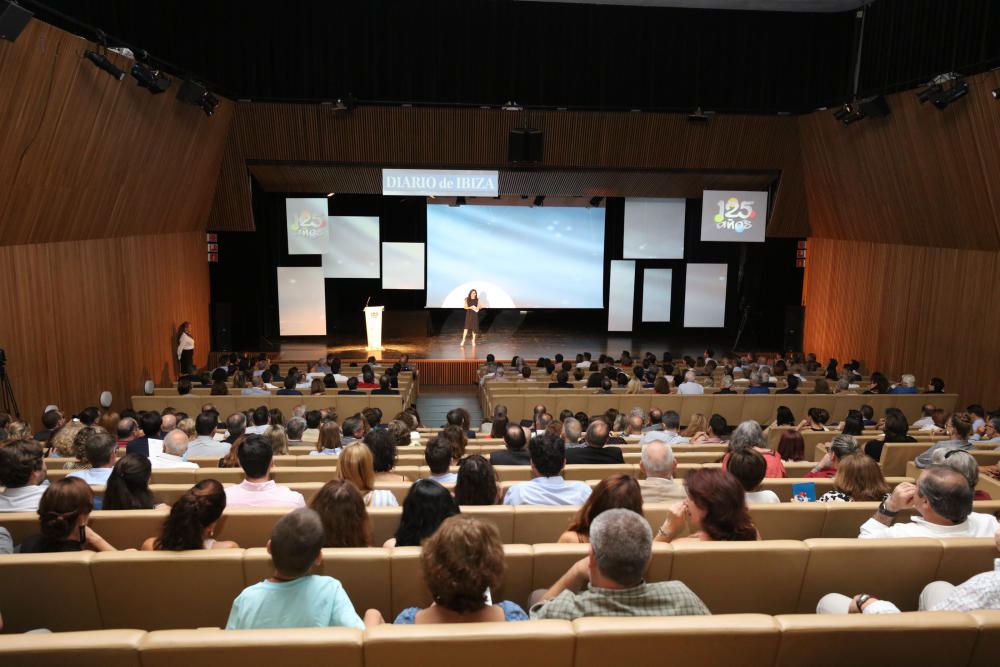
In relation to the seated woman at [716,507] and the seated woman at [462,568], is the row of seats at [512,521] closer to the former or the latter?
the seated woman at [716,507]

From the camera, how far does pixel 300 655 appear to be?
2.31 m

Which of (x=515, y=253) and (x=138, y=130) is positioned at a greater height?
(x=138, y=130)

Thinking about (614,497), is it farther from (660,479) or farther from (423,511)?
(660,479)

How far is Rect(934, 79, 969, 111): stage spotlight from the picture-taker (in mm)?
9281

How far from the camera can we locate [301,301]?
16.0 m

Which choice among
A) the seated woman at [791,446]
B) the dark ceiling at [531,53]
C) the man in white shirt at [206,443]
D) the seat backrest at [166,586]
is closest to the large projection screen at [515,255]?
the dark ceiling at [531,53]

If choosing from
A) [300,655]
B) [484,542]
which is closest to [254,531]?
[300,655]

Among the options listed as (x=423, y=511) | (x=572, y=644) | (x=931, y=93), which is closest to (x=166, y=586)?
(x=423, y=511)

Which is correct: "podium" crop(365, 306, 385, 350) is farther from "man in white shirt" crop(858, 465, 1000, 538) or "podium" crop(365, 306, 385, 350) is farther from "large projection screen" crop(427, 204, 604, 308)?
"man in white shirt" crop(858, 465, 1000, 538)

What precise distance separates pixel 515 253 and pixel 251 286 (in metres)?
5.78

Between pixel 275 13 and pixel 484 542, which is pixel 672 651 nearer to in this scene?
pixel 484 542

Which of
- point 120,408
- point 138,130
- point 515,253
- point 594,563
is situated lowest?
point 120,408

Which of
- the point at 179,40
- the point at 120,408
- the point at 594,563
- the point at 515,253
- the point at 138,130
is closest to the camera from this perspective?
the point at 594,563

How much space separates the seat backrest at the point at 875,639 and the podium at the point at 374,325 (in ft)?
42.3
